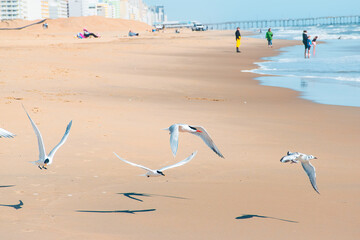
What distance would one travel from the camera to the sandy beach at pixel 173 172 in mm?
4074

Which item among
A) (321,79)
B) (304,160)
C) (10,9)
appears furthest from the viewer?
(10,9)

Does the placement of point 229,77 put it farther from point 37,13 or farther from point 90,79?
point 37,13

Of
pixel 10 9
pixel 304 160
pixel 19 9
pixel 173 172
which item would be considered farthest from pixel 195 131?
pixel 10 9

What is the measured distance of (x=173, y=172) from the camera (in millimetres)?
5660

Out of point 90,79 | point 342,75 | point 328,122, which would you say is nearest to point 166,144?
point 328,122

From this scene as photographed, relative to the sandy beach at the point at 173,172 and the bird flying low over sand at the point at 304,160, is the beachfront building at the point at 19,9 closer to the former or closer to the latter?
the sandy beach at the point at 173,172

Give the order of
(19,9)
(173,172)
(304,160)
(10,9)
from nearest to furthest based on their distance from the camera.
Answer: (304,160)
(173,172)
(19,9)
(10,9)

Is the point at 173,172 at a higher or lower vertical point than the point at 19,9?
lower

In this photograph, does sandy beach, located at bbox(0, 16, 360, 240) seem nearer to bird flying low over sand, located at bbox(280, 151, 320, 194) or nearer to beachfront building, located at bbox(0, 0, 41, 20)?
bird flying low over sand, located at bbox(280, 151, 320, 194)

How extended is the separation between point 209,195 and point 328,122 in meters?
4.94

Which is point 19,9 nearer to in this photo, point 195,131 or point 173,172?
point 173,172

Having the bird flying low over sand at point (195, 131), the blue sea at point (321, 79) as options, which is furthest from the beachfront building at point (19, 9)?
the bird flying low over sand at point (195, 131)

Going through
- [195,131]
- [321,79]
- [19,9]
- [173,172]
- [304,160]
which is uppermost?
[19,9]

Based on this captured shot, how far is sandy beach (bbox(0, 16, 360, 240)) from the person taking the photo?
4074mm
